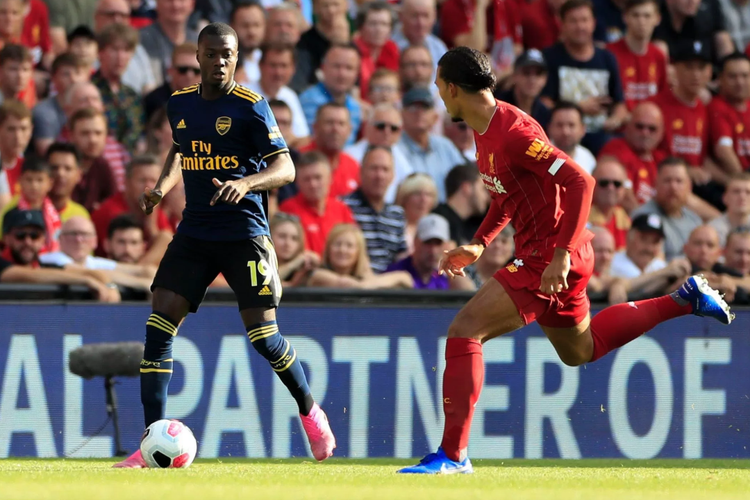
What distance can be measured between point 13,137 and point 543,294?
641 cm

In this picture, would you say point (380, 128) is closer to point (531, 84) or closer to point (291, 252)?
point (531, 84)

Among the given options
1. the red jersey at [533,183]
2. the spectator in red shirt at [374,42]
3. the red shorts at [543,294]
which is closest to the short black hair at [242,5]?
the spectator in red shirt at [374,42]

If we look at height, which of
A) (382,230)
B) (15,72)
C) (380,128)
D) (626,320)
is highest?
(15,72)

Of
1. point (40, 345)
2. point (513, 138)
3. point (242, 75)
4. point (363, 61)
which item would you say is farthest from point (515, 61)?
point (513, 138)

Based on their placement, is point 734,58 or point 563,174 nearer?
point 563,174

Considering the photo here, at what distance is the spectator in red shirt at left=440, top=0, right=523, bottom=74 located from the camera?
48.3ft

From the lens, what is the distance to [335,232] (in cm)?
Result: 1052

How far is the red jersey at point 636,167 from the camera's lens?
13.2 m

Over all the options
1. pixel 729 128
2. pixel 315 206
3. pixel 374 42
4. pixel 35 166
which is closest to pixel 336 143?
pixel 315 206

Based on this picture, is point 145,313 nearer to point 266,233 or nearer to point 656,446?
point 266,233

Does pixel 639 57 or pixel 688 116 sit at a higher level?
pixel 639 57

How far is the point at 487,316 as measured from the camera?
22.2 ft

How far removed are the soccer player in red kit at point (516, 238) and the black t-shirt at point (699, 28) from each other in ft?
29.4

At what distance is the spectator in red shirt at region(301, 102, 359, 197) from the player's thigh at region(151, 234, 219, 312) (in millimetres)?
4949
